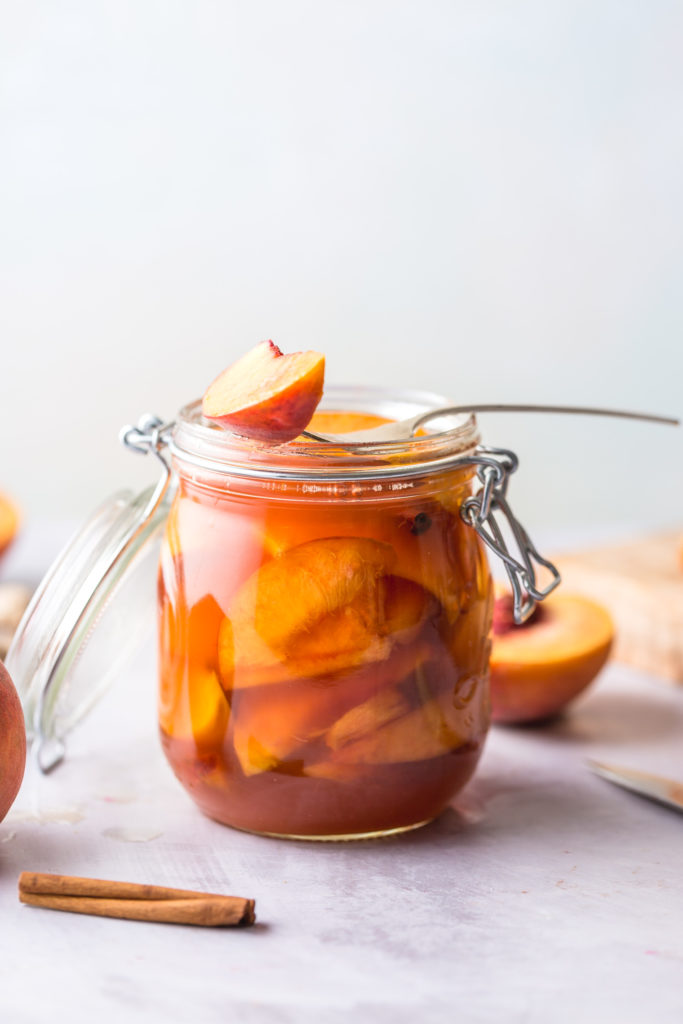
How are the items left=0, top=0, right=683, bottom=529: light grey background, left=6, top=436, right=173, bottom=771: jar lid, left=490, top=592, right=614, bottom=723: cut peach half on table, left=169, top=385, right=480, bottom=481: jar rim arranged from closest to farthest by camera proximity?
left=169, top=385, right=480, bottom=481: jar rim
left=6, top=436, right=173, bottom=771: jar lid
left=490, top=592, right=614, bottom=723: cut peach half on table
left=0, top=0, right=683, bottom=529: light grey background

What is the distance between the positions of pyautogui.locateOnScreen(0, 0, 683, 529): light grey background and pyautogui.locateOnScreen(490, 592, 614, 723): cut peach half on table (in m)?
1.02

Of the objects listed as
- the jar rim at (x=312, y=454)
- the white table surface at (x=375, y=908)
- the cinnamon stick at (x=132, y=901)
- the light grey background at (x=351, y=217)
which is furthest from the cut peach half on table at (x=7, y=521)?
the light grey background at (x=351, y=217)

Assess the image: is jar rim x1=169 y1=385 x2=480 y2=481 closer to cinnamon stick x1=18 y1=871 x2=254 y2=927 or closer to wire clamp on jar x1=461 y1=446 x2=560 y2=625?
wire clamp on jar x1=461 y1=446 x2=560 y2=625

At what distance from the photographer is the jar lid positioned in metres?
0.95

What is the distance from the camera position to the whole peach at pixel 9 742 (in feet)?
2.80

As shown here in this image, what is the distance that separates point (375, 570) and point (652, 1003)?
348 millimetres

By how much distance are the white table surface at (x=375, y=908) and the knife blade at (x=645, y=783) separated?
1cm

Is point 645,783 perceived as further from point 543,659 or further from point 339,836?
point 339,836

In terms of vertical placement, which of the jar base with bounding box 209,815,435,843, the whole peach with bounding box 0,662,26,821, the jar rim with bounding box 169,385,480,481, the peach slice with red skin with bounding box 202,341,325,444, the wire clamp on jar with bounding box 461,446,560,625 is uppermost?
the peach slice with red skin with bounding box 202,341,325,444

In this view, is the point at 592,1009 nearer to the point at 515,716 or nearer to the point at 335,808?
the point at 335,808

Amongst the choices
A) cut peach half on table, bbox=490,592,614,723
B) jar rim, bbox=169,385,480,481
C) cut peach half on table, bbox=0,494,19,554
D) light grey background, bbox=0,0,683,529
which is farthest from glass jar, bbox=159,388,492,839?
light grey background, bbox=0,0,683,529

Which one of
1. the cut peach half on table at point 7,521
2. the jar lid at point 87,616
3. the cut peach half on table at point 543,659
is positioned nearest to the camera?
the jar lid at point 87,616

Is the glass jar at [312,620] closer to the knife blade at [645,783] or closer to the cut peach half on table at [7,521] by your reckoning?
the knife blade at [645,783]

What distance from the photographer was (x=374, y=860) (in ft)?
2.97
